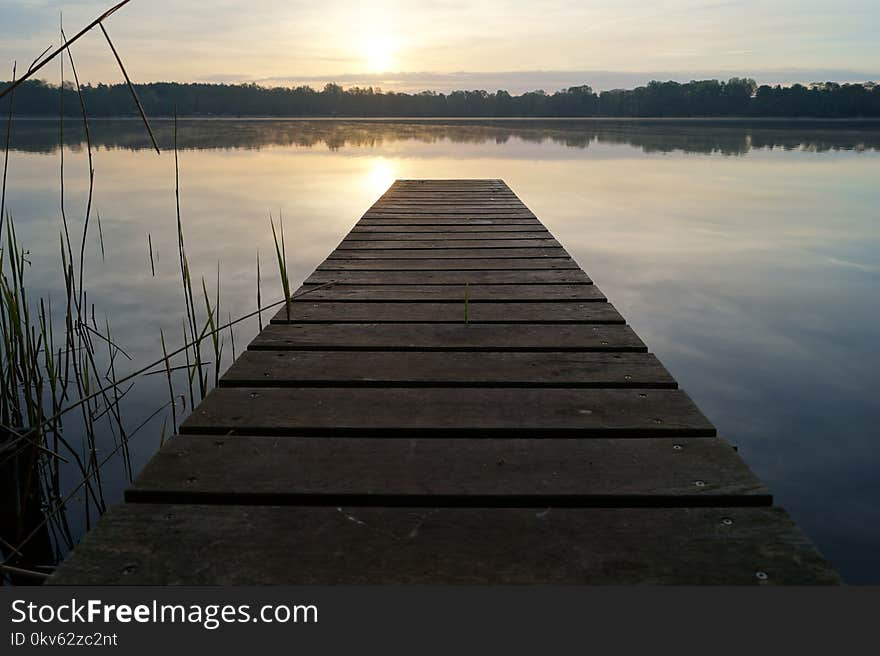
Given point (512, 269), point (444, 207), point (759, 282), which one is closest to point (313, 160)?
point (444, 207)

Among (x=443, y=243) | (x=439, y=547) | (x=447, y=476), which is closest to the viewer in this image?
(x=439, y=547)

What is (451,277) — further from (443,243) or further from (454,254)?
(443,243)

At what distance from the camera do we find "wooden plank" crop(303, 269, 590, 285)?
8.15ft

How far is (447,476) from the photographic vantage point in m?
1.10

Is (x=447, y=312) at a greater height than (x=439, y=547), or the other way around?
(x=447, y=312)

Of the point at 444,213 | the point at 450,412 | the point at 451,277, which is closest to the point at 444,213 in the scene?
the point at 444,213

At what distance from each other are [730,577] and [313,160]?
12985 millimetres

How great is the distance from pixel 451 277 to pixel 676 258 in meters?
3.37

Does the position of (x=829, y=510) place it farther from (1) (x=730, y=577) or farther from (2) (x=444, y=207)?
(2) (x=444, y=207)

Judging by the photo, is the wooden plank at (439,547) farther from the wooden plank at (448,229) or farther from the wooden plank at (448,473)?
the wooden plank at (448,229)

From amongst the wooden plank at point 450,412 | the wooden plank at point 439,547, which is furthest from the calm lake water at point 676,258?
the wooden plank at point 439,547

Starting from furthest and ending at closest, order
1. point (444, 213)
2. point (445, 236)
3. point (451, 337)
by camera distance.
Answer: point (444, 213) < point (445, 236) < point (451, 337)

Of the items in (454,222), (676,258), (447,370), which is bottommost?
(676,258)

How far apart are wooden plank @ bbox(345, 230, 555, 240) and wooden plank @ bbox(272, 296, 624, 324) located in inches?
49.6
